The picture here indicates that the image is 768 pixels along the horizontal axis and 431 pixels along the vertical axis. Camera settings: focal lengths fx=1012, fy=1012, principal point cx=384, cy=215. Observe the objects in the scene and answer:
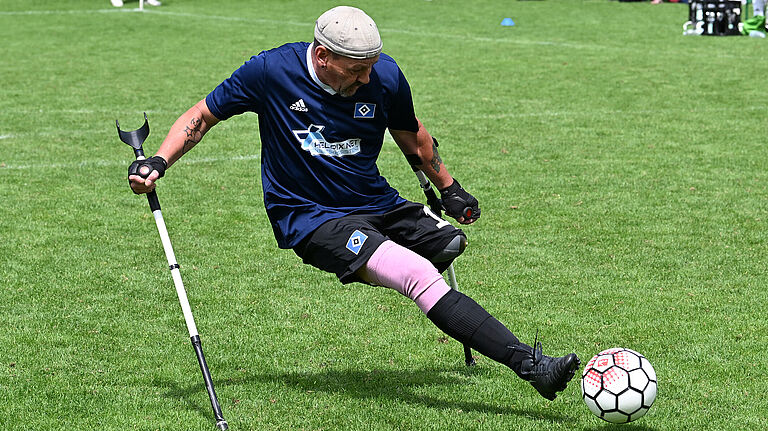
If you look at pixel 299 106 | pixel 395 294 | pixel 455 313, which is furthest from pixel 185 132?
pixel 395 294

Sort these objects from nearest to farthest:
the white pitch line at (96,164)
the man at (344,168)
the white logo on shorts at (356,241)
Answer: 1. the man at (344,168)
2. the white logo on shorts at (356,241)
3. the white pitch line at (96,164)

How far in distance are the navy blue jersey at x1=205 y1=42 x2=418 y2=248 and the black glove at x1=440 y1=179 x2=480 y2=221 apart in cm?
49

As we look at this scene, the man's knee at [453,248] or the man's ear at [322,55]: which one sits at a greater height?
the man's ear at [322,55]

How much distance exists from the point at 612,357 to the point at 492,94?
1243 centimetres

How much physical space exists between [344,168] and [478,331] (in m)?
1.20

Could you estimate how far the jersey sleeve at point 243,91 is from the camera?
5.67 meters

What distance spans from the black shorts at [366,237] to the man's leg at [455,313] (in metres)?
0.10

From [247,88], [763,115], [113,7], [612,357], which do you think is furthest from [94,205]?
[113,7]

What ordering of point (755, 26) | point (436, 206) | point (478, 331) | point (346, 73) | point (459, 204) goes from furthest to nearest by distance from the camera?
point (755, 26) < point (436, 206) < point (459, 204) < point (346, 73) < point (478, 331)

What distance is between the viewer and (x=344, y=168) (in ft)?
18.5

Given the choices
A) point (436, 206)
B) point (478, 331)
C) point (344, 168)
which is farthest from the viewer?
point (436, 206)

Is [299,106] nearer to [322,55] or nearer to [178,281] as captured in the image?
[322,55]

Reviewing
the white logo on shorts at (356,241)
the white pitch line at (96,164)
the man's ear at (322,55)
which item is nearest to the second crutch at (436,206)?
the white logo on shorts at (356,241)

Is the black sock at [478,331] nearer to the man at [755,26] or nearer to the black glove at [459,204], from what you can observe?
the black glove at [459,204]
